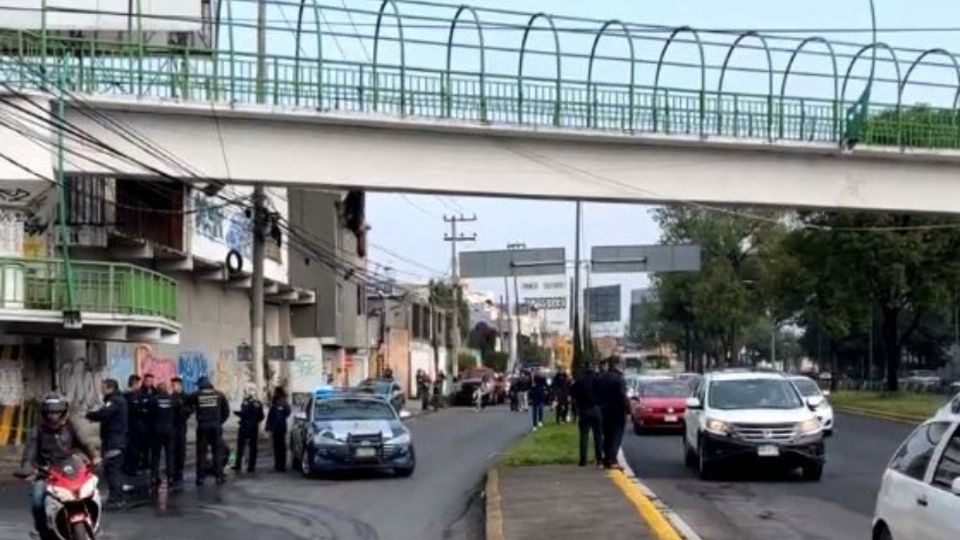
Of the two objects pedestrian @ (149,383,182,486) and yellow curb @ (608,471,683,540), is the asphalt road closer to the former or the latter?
yellow curb @ (608,471,683,540)

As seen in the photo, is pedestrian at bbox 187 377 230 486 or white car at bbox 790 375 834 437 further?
white car at bbox 790 375 834 437

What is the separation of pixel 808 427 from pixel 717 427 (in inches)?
51.6

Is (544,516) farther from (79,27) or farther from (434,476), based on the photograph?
(79,27)

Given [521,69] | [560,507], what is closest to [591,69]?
[521,69]

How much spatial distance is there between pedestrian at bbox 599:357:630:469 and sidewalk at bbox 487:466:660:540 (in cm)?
99

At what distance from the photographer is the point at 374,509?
18.9m

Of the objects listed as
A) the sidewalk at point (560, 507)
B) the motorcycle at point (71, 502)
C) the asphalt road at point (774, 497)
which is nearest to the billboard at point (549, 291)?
the asphalt road at point (774, 497)

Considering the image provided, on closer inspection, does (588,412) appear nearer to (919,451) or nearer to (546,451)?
(546,451)

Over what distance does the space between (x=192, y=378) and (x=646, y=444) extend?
1565cm

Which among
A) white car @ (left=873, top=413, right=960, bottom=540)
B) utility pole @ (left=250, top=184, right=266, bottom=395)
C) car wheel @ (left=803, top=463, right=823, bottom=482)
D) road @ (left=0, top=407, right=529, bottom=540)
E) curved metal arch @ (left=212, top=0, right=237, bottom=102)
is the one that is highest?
curved metal arch @ (left=212, top=0, right=237, bottom=102)

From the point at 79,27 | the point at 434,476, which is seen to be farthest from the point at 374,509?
the point at 79,27

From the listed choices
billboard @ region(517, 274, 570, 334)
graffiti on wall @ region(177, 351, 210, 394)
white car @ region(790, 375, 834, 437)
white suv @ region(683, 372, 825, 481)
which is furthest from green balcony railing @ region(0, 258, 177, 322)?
billboard @ region(517, 274, 570, 334)

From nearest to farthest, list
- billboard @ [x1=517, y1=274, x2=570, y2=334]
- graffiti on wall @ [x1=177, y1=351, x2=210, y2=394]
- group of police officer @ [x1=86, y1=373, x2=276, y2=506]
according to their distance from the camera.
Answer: group of police officer @ [x1=86, y1=373, x2=276, y2=506], graffiti on wall @ [x1=177, y1=351, x2=210, y2=394], billboard @ [x1=517, y1=274, x2=570, y2=334]

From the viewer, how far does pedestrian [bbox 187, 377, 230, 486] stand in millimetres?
23344
